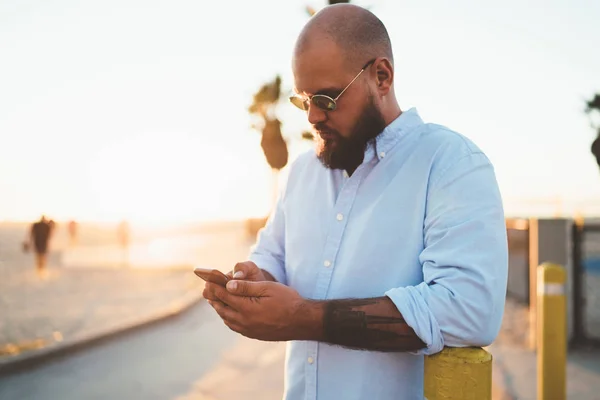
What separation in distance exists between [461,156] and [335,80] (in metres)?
0.51

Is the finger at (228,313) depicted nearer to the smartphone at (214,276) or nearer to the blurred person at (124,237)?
the smartphone at (214,276)

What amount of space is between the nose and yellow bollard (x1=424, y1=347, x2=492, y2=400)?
90 centimetres

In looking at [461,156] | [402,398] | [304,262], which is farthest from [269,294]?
[461,156]

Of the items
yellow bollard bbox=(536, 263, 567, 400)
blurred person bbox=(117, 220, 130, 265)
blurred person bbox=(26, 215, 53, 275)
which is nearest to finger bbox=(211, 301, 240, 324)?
yellow bollard bbox=(536, 263, 567, 400)

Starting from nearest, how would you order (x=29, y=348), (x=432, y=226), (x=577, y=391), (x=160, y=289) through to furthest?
(x=432, y=226) → (x=577, y=391) → (x=29, y=348) → (x=160, y=289)

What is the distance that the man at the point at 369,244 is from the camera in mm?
1442

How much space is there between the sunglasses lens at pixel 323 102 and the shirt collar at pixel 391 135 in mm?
201

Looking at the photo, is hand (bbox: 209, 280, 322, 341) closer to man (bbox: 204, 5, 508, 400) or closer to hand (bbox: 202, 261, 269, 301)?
man (bbox: 204, 5, 508, 400)

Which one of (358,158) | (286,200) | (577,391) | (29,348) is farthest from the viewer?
(29,348)

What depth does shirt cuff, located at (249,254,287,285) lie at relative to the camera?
2105mm

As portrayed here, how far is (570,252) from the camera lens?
7.58 m

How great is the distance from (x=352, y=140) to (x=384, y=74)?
27 cm

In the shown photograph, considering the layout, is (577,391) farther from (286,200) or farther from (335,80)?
(335,80)

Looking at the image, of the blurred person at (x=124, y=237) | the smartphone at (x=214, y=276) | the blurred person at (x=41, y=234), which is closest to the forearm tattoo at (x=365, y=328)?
the smartphone at (x=214, y=276)
